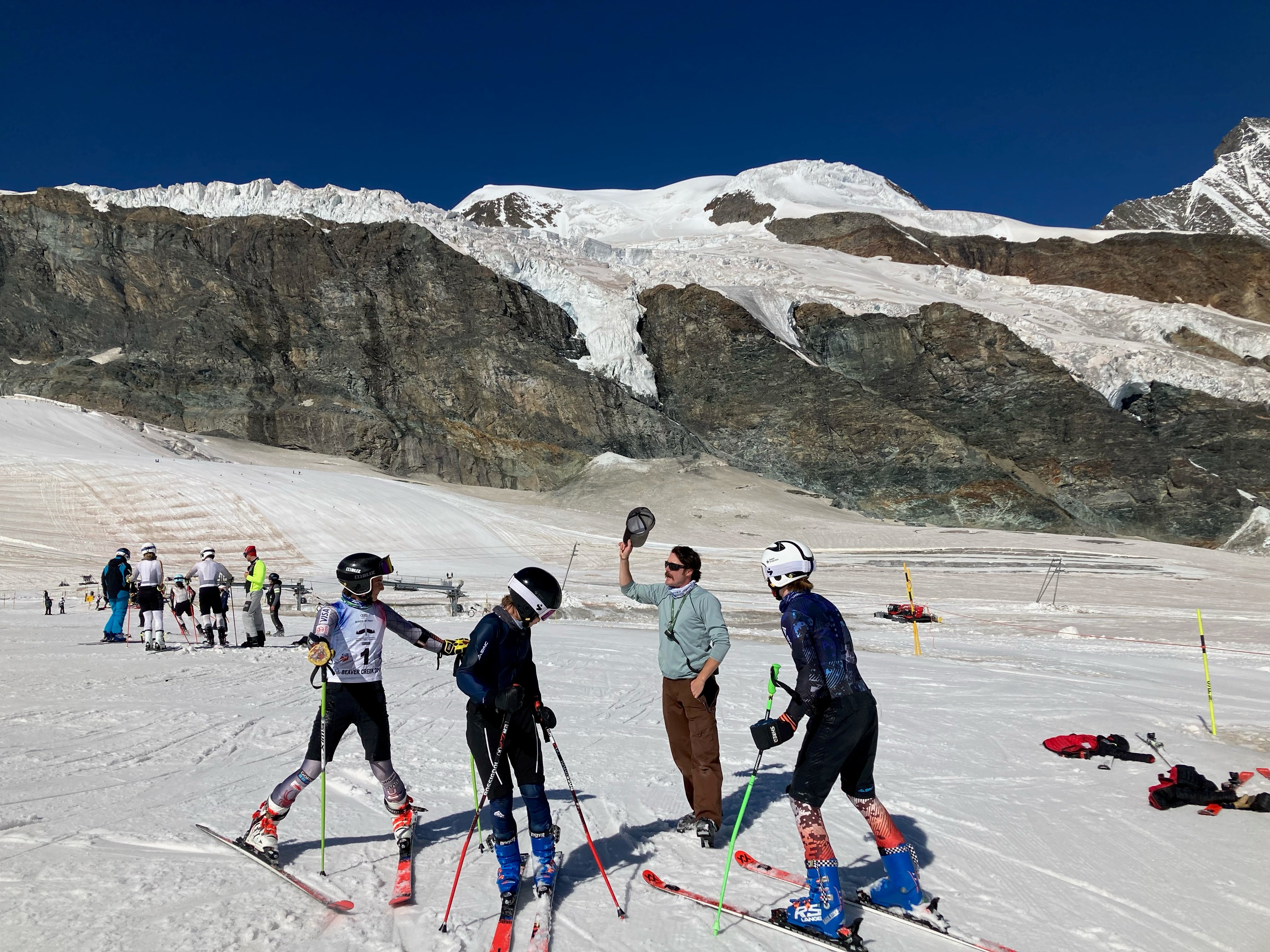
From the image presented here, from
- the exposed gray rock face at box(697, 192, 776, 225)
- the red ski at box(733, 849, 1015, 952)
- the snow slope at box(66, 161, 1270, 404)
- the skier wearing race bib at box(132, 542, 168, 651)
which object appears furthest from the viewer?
the exposed gray rock face at box(697, 192, 776, 225)

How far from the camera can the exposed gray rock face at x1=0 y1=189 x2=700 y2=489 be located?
55.9m

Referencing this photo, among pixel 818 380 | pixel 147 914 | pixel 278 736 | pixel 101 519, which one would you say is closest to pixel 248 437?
pixel 101 519

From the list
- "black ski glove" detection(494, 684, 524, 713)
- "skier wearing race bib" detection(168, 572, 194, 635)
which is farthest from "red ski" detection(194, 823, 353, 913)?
"skier wearing race bib" detection(168, 572, 194, 635)

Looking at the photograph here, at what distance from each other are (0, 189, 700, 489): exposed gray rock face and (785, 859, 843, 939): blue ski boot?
2024 inches

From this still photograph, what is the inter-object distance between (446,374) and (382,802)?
56797 millimetres

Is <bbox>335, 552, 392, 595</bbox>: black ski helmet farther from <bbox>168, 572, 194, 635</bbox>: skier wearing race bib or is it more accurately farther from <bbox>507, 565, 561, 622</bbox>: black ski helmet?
<bbox>168, 572, 194, 635</bbox>: skier wearing race bib

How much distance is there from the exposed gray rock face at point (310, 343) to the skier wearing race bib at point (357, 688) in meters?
50.4

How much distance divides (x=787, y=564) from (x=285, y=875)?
10.1 feet

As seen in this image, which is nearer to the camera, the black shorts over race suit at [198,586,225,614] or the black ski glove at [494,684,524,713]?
the black ski glove at [494,684,524,713]

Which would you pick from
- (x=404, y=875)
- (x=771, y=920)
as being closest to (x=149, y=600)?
(x=404, y=875)

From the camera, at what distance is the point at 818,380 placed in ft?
207

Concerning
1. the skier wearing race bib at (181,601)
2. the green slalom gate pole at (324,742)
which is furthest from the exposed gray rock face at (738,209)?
the green slalom gate pole at (324,742)

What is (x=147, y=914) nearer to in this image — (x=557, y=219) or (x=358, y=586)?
(x=358, y=586)

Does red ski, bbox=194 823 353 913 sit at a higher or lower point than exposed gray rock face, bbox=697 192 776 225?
lower
